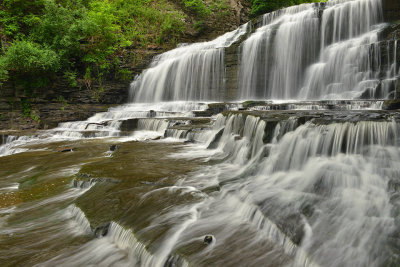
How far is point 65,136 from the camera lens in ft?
36.7

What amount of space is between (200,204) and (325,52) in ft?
39.1

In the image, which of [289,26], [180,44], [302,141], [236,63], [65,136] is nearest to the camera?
[302,141]

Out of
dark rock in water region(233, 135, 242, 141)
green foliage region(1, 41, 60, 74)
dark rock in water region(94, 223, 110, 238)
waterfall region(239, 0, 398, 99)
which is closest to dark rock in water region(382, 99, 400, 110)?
waterfall region(239, 0, 398, 99)

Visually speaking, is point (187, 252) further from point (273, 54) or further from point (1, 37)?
point (1, 37)

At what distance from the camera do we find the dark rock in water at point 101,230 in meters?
3.06

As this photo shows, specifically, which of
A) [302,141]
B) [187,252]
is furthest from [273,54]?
[187,252]

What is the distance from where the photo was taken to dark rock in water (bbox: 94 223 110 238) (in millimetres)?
3064

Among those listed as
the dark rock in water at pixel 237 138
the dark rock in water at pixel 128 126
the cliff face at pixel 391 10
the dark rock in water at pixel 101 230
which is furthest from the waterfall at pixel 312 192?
the cliff face at pixel 391 10

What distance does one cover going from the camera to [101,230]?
10.1 feet

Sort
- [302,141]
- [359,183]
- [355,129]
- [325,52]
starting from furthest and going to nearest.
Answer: [325,52], [302,141], [355,129], [359,183]

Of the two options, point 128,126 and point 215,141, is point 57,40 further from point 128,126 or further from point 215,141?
point 215,141

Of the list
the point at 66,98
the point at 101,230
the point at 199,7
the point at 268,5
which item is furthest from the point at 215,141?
the point at 268,5

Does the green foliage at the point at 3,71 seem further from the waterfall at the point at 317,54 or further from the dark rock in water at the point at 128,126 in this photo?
the waterfall at the point at 317,54

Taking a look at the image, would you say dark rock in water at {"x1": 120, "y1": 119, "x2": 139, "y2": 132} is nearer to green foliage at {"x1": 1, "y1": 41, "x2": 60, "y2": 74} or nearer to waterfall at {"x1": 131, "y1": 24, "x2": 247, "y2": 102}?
waterfall at {"x1": 131, "y1": 24, "x2": 247, "y2": 102}
